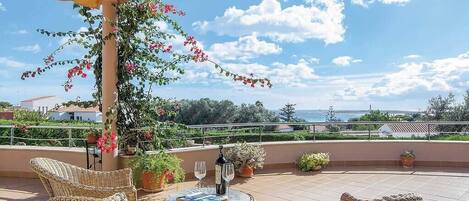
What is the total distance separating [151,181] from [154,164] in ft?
0.77

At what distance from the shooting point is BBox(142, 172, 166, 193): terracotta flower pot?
5227 millimetres

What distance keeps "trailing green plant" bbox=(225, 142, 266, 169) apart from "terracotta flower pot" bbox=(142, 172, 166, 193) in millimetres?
1414

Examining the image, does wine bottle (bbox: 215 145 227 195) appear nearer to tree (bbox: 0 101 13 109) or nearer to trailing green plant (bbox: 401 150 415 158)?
trailing green plant (bbox: 401 150 415 158)

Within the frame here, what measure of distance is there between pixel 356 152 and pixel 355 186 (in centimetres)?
184

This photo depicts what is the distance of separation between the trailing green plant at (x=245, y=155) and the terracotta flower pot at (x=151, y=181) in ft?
4.64

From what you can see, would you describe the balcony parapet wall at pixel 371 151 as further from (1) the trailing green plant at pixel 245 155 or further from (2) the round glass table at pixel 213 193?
(2) the round glass table at pixel 213 193

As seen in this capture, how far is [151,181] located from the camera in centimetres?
526

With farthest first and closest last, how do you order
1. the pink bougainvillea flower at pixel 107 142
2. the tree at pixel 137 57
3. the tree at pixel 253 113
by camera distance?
the tree at pixel 253 113 < the tree at pixel 137 57 < the pink bougainvillea flower at pixel 107 142

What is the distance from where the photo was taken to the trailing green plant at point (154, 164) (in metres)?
5.20

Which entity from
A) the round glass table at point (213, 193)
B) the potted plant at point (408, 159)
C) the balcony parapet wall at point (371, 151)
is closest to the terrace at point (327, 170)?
the balcony parapet wall at point (371, 151)

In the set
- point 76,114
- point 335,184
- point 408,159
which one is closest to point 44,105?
point 335,184

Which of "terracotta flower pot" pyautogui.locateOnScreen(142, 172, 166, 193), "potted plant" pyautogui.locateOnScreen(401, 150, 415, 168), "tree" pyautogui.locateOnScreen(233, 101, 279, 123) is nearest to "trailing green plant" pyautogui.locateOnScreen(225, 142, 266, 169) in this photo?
"terracotta flower pot" pyautogui.locateOnScreen(142, 172, 166, 193)

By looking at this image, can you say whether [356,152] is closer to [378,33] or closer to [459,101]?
[378,33]

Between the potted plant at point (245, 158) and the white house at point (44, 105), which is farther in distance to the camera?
the potted plant at point (245, 158)
